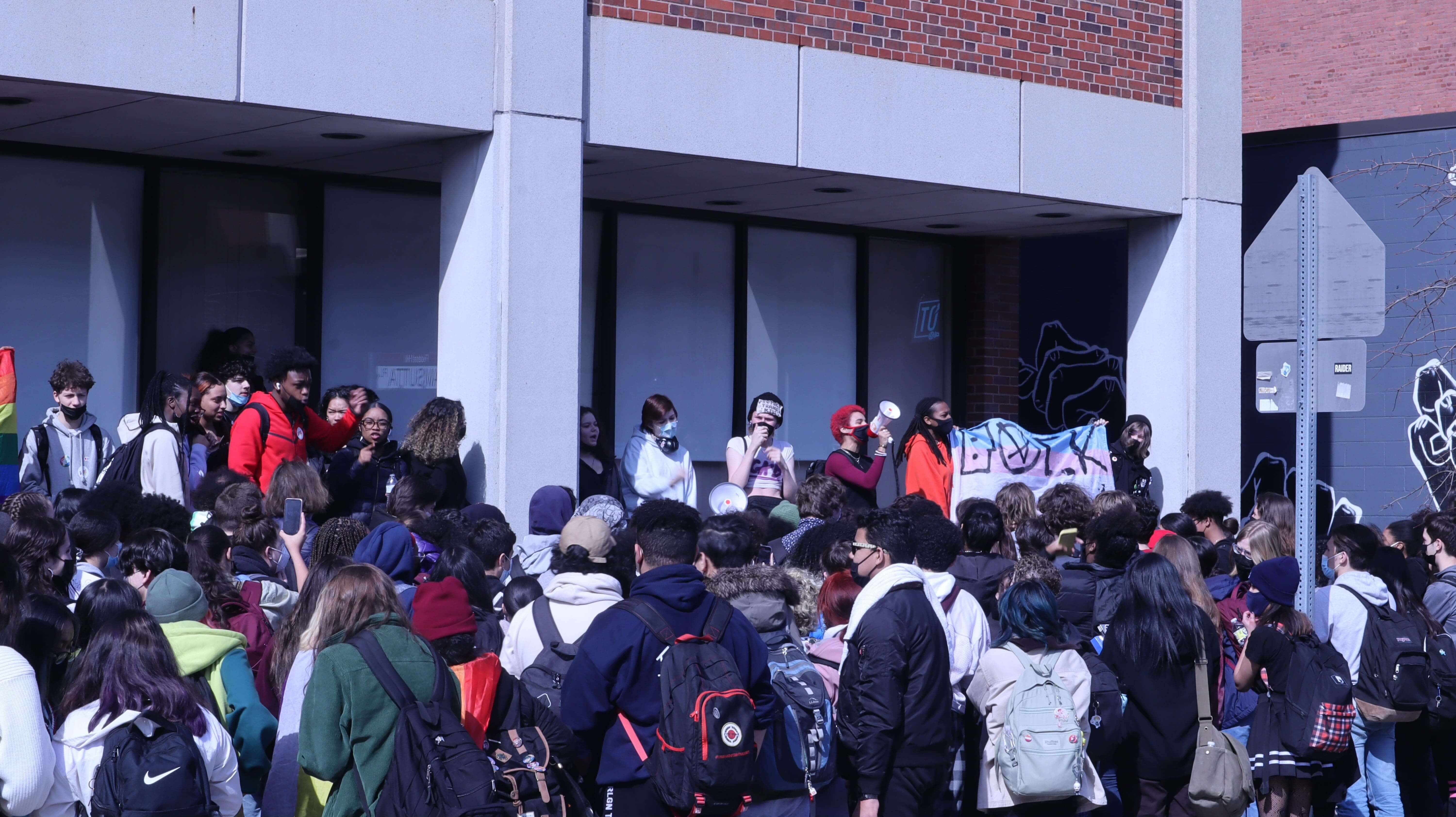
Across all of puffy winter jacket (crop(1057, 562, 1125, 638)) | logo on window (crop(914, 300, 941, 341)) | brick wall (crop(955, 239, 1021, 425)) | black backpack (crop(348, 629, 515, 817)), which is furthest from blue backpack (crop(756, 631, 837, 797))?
brick wall (crop(955, 239, 1021, 425))

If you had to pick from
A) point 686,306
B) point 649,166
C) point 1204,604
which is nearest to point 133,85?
point 649,166

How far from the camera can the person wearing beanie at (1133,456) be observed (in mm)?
13219

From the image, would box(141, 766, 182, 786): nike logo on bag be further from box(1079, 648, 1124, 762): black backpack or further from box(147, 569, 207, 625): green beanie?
box(1079, 648, 1124, 762): black backpack

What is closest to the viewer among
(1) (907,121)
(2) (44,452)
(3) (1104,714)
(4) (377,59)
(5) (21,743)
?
(5) (21,743)

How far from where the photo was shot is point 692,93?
11258mm

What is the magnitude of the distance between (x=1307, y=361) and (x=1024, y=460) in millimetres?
5733

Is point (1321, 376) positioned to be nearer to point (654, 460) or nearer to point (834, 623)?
point (834, 623)

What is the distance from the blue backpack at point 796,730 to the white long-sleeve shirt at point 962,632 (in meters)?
0.77

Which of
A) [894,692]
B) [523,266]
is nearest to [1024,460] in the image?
[523,266]

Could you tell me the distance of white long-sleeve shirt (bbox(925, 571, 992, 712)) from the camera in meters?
6.81

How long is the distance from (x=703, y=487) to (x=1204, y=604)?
708 centimetres

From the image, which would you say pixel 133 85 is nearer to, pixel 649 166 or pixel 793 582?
pixel 649 166

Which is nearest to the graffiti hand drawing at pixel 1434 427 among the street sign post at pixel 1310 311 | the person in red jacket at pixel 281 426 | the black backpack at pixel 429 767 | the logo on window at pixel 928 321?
Result: the logo on window at pixel 928 321

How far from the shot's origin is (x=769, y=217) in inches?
565
